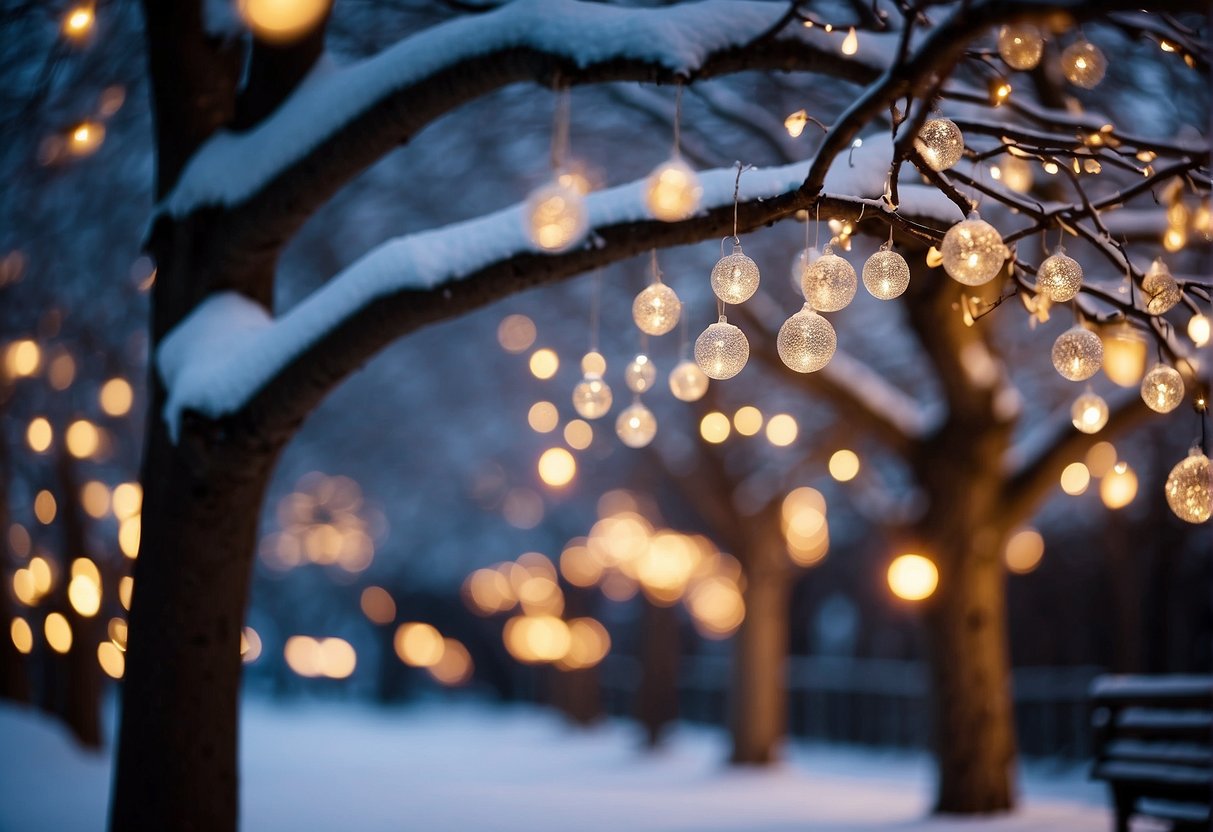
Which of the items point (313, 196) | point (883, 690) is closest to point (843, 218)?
point (313, 196)

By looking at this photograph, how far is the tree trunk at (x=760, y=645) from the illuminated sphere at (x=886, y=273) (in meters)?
10.1

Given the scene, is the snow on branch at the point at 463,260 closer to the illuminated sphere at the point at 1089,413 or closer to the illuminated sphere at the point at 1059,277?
the illuminated sphere at the point at 1059,277

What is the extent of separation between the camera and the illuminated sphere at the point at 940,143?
13.7ft

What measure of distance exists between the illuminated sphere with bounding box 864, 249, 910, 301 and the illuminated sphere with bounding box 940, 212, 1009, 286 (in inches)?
16.9

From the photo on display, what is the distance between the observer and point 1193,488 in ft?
13.6

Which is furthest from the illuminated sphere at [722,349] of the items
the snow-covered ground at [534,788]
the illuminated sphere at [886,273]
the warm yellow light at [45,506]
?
the warm yellow light at [45,506]

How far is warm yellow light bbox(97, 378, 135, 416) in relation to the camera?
1348 cm

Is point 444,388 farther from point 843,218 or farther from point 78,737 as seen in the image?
point 843,218

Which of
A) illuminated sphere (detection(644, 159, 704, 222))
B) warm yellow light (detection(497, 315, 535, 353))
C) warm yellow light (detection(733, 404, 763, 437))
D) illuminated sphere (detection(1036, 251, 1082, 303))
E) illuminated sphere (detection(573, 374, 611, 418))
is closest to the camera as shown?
illuminated sphere (detection(644, 159, 704, 222))

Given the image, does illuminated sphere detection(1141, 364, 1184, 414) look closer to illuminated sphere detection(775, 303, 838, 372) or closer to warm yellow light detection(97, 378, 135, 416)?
illuminated sphere detection(775, 303, 838, 372)

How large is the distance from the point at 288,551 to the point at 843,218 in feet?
72.6

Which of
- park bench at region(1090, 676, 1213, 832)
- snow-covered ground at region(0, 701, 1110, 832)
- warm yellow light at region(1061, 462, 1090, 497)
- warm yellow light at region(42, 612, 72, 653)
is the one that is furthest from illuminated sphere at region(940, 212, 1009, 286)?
warm yellow light at region(42, 612, 72, 653)

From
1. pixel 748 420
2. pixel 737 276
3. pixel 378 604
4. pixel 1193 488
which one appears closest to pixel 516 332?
pixel 748 420

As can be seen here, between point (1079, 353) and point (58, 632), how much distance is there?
48.8 feet
